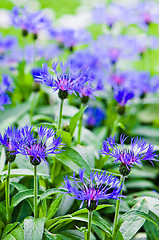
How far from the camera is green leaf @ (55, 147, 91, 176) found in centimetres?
101

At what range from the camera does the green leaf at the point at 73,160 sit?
101cm

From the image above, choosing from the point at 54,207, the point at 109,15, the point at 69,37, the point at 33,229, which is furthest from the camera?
the point at 109,15

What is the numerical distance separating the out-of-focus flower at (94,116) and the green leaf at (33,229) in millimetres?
931

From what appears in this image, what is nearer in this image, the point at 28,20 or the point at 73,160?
the point at 73,160

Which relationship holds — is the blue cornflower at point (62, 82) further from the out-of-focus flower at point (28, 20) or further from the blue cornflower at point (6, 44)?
the blue cornflower at point (6, 44)

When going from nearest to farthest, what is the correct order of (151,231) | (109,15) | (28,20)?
1. (151,231)
2. (28,20)
3. (109,15)

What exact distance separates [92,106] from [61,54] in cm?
46

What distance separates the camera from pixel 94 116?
186 cm

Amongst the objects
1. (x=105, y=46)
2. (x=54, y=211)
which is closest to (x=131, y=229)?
(x=54, y=211)

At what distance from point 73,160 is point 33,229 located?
25cm

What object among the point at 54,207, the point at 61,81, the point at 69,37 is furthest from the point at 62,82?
the point at 69,37

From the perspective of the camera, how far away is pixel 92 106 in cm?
198

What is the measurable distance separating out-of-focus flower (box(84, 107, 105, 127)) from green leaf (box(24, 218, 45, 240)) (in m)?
0.93

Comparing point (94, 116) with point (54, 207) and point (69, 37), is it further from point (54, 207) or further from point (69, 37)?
point (54, 207)
